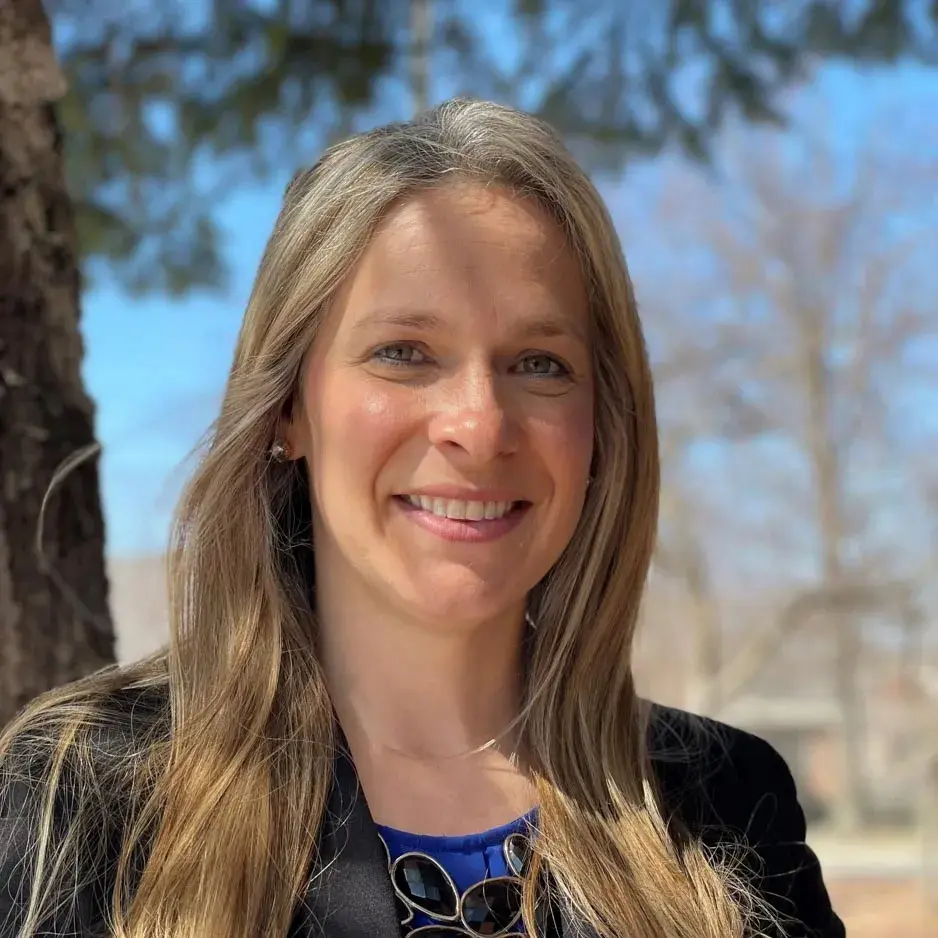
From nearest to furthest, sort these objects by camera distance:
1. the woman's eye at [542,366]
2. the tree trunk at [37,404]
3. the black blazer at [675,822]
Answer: the black blazer at [675,822]
the woman's eye at [542,366]
the tree trunk at [37,404]

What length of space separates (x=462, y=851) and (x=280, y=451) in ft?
2.07

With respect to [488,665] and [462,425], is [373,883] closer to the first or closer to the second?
[488,665]

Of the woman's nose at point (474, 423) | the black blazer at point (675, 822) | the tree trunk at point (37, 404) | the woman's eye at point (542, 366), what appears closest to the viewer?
the black blazer at point (675, 822)

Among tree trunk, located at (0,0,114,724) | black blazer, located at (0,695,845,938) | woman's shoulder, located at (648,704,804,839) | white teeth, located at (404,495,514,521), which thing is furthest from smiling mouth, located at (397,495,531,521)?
tree trunk, located at (0,0,114,724)

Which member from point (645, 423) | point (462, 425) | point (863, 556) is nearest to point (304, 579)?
point (462, 425)

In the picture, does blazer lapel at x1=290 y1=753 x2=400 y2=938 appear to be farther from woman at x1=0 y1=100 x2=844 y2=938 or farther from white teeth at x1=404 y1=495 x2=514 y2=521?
white teeth at x1=404 y1=495 x2=514 y2=521

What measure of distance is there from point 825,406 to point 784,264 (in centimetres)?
112

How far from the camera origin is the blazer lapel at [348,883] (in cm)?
134

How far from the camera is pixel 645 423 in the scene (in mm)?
1688

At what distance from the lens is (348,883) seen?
1363mm

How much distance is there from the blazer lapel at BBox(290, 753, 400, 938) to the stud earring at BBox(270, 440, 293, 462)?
1.59ft

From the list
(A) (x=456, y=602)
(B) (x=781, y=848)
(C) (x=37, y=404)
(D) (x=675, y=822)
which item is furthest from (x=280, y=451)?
(B) (x=781, y=848)

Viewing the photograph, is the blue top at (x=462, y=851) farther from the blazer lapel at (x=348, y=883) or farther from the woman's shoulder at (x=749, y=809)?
the woman's shoulder at (x=749, y=809)

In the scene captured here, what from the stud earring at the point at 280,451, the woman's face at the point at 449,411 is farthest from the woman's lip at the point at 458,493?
the stud earring at the point at 280,451
